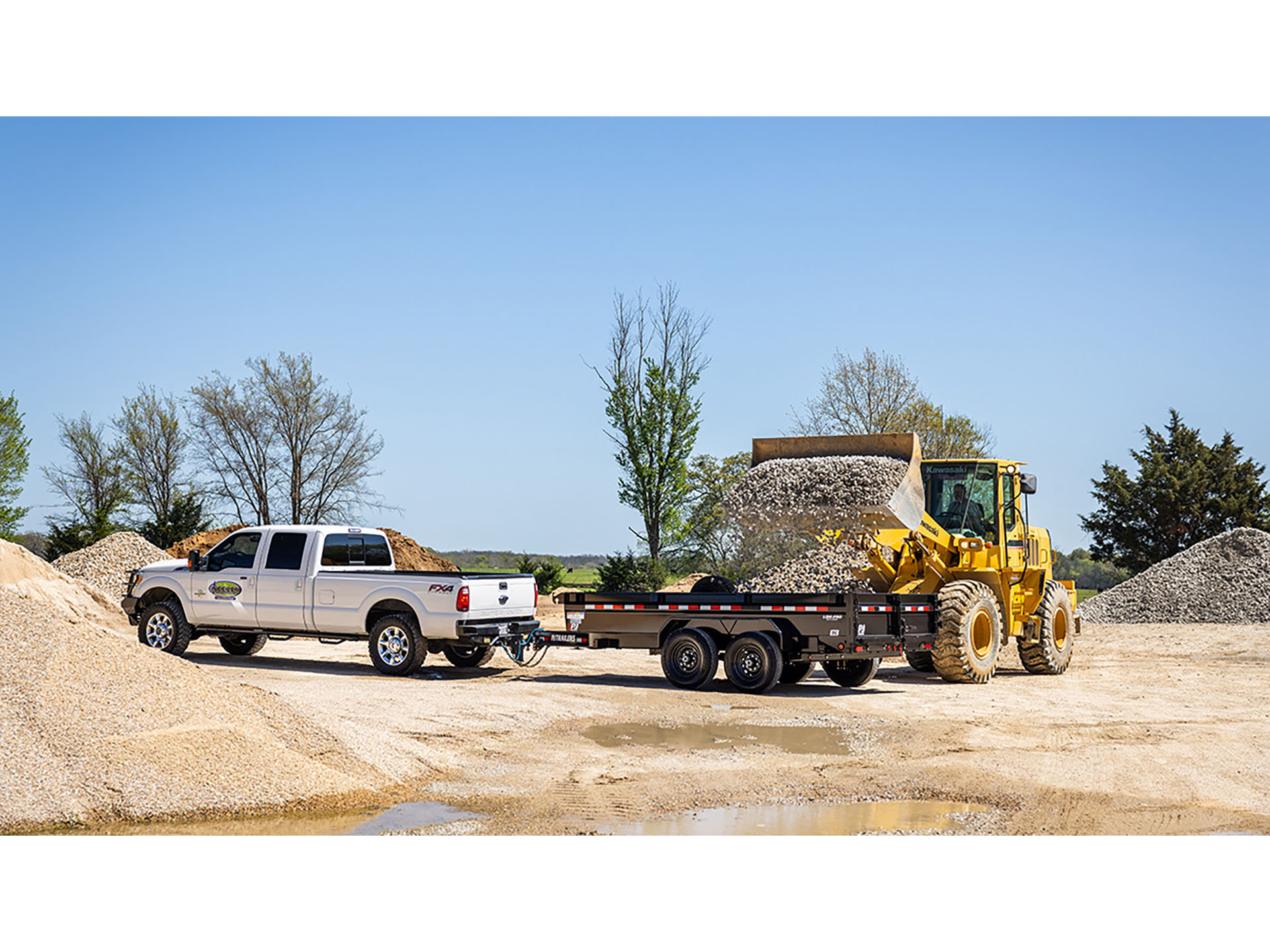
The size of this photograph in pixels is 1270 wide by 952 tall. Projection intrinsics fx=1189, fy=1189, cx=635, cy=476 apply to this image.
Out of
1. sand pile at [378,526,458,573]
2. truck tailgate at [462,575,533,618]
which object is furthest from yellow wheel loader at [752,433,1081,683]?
sand pile at [378,526,458,573]

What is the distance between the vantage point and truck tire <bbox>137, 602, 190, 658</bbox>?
19188 mm

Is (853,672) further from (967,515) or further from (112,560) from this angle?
(112,560)

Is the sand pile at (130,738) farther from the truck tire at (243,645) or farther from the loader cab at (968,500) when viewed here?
the loader cab at (968,500)

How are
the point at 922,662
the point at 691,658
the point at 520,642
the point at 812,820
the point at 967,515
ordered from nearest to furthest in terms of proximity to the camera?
the point at 812,820
the point at 691,658
the point at 520,642
the point at 967,515
the point at 922,662

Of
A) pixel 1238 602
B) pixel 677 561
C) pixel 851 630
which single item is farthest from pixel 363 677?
pixel 1238 602

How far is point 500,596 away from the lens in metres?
17.8

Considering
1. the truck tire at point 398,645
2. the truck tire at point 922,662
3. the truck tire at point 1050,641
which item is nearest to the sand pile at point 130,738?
the truck tire at point 398,645

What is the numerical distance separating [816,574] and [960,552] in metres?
7.55

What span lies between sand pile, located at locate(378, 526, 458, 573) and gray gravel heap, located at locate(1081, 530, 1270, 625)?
20.2 meters

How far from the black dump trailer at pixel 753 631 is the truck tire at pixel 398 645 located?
1.87m

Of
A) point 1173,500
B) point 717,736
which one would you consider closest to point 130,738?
point 717,736

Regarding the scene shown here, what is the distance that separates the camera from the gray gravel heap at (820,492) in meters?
17.9

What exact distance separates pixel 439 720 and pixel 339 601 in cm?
531

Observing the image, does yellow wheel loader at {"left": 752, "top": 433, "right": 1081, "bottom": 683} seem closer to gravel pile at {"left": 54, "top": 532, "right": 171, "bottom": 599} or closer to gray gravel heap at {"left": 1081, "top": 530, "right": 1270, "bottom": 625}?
gray gravel heap at {"left": 1081, "top": 530, "right": 1270, "bottom": 625}
